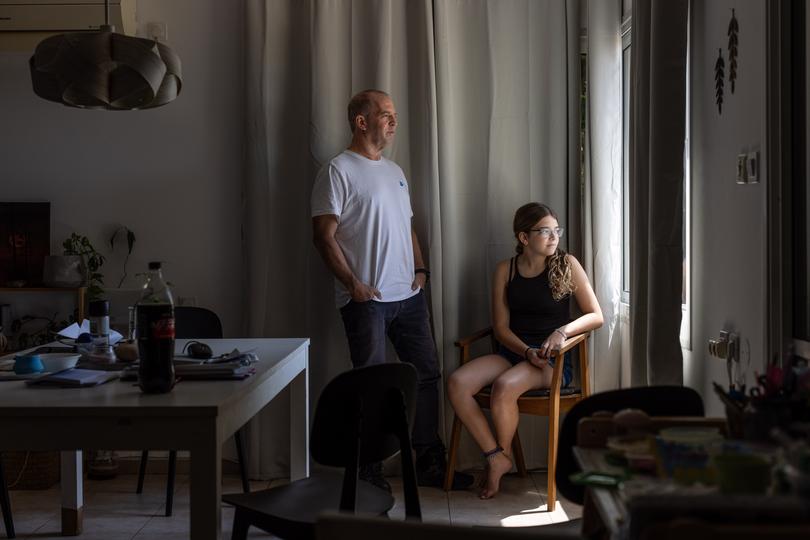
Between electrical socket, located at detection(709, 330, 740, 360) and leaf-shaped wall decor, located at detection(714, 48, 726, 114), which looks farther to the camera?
leaf-shaped wall decor, located at detection(714, 48, 726, 114)

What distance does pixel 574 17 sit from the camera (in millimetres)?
4715

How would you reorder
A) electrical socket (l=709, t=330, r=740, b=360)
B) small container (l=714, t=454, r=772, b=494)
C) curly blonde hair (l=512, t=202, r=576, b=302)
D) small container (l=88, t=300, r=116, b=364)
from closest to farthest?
1. small container (l=714, t=454, r=772, b=494)
2. small container (l=88, t=300, r=116, b=364)
3. electrical socket (l=709, t=330, r=740, b=360)
4. curly blonde hair (l=512, t=202, r=576, b=302)

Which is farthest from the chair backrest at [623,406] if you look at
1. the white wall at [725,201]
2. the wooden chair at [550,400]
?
the wooden chair at [550,400]

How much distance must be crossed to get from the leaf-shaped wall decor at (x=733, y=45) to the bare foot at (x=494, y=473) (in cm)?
199

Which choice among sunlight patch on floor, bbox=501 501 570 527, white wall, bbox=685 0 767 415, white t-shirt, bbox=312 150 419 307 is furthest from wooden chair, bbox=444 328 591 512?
white wall, bbox=685 0 767 415

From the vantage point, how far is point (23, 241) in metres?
4.85

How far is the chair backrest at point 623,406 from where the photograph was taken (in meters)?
2.21

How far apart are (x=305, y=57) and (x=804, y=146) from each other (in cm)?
277

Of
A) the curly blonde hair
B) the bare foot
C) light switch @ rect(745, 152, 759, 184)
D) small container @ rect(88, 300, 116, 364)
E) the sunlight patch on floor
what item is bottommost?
the sunlight patch on floor

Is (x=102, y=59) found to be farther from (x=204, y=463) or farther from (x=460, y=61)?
(x=460, y=61)

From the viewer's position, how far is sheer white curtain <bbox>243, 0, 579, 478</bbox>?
4.70 metres

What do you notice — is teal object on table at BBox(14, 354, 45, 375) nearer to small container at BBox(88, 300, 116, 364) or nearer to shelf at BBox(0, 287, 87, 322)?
small container at BBox(88, 300, 116, 364)

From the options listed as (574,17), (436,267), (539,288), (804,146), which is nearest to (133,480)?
(436,267)

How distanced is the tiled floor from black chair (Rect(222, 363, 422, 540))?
1.26 metres
